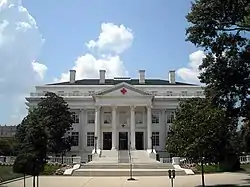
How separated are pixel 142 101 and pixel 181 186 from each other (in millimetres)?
38342

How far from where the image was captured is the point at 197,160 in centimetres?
2545

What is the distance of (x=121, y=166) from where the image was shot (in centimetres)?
4606

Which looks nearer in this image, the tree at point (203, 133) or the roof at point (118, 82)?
the tree at point (203, 133)

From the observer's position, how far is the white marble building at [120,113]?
6525cm

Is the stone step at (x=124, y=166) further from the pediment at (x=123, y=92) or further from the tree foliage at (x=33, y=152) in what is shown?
the tree foliage at (x=33, y=152)

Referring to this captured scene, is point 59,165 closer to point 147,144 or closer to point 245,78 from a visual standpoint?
point 147,144

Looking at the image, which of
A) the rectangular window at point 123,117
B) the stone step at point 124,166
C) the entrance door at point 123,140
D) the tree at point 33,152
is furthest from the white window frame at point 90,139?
the tree at point 33,152

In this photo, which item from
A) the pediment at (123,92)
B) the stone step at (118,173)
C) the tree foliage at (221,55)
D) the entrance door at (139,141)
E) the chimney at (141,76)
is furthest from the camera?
the chimney at (141,76)

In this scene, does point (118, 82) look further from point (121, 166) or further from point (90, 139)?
point (121, 166)

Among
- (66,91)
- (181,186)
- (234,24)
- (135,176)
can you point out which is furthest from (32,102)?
(234,24)

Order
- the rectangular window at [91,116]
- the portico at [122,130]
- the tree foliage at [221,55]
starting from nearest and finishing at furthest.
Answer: the tree foliage at [221,55]
the portico at [122,130]
the rectangular window at [91,116]

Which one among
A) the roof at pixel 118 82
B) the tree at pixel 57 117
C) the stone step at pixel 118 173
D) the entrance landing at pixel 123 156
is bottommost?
the stone step at pixel 118 173

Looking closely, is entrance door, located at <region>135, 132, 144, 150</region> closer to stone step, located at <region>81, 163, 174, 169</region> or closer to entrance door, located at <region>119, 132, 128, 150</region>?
entrance door, located at <region>119, 132, 128, 150</region>

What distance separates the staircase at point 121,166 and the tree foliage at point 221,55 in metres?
15.6
